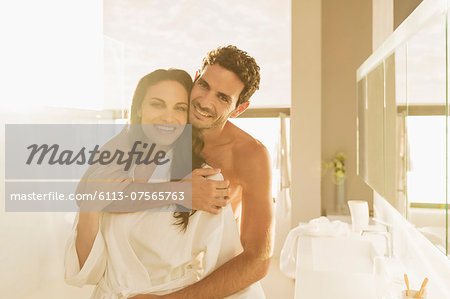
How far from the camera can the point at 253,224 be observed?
47.8 inches

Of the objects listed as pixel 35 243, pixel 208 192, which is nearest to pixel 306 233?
pixel 208 192

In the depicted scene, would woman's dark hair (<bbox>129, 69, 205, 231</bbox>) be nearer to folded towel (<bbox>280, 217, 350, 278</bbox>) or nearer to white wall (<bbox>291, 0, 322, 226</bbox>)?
folded towel (<bbox>280, 217, 350, 278</bbox>)

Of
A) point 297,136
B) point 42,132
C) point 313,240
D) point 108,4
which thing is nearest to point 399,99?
point 313,240

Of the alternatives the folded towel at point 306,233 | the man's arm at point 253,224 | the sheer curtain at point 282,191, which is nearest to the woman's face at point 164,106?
the man's arm at point 253,224

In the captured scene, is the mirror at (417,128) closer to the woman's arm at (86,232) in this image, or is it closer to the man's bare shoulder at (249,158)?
the man's bare shoulder at (249,158)

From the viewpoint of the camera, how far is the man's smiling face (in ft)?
3.79

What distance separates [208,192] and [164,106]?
0.29 meters

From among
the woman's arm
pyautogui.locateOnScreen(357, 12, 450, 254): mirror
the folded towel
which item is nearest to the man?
the woman's arm

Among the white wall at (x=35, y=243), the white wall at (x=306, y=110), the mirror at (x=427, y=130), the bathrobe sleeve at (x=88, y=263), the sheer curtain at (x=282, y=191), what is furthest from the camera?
the sheer curtain at (x=282, y=191)

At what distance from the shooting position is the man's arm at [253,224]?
119 centimetres

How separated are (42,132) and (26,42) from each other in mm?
589

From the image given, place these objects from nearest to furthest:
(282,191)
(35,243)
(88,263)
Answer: (88,263), (35,243), (282,191)

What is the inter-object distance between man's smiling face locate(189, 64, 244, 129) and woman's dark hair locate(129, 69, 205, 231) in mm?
34

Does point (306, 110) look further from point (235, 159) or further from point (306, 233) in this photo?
point (235, 159)
